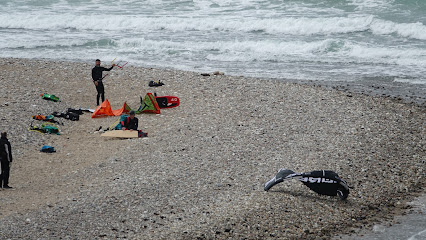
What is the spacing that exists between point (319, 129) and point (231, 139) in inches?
101

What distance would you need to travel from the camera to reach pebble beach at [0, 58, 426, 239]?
9.48 metres

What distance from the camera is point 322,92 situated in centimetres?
1823

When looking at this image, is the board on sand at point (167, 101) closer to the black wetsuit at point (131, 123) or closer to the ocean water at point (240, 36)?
the black wetsuit at point (131, 123)

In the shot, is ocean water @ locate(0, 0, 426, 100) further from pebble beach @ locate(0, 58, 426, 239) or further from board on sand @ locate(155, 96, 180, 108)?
board on sand @ locate(155, 96, 180, 108)

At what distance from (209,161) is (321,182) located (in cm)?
286

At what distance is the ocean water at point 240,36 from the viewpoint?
23.1 m

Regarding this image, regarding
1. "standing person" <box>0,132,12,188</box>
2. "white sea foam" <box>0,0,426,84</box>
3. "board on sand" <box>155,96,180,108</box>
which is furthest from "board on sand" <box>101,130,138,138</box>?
"white sea foam" <box>0,0,426,84</box>

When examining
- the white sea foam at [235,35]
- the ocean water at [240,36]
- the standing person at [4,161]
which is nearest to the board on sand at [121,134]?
the standing person at [4,161]

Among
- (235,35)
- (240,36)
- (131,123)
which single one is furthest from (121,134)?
(235,35)

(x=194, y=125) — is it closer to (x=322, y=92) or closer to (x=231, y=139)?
(x=231, y=139)

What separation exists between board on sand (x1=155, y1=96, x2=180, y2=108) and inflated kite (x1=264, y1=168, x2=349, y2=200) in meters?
6.58

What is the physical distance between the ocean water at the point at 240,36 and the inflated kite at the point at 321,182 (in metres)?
10.3

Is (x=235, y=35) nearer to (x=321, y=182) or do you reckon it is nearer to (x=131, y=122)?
(x=131, y=122)

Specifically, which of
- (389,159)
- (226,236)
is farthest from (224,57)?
(226,236)
